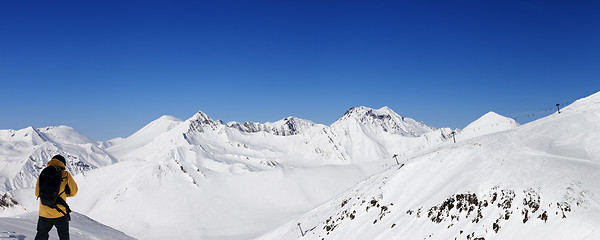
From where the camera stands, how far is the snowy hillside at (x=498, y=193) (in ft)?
62.0

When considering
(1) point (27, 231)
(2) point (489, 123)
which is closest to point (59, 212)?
(1) point (27, 231)

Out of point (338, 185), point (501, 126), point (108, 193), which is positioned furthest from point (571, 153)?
point (108, 193)

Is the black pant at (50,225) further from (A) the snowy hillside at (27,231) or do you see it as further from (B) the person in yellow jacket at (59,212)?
(A) the snowy hillside at (27,231)

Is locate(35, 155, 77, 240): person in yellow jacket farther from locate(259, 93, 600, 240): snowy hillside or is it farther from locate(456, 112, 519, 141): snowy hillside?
locate(456, 112, 519, 141): snowy hillside

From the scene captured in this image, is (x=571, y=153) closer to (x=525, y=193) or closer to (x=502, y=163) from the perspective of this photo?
(x=502, y=163)

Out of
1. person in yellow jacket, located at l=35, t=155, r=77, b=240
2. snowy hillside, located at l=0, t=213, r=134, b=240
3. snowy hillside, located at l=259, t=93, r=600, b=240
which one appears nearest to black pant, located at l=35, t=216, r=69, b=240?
person in yellow jacket, located at l=35, t=155, r=77, b=240

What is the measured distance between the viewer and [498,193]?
77.1 ft

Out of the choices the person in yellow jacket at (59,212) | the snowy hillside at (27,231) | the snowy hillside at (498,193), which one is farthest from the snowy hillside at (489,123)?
the person in yellow jacket at (59,212)

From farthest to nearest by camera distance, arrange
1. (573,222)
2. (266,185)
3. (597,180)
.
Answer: (266,185) → (597,180) → (573,222)

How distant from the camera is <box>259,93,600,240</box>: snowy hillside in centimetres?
1889

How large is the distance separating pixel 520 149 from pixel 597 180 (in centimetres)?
959

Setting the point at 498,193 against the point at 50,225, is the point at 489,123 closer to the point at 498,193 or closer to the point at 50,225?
the point at 498,193

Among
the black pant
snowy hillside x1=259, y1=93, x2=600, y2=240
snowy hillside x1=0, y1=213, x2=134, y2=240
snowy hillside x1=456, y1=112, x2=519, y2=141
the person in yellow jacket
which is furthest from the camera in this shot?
snowy hillside x1=456, y1=112, x2=519, y2=141

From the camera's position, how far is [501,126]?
10975 cm
